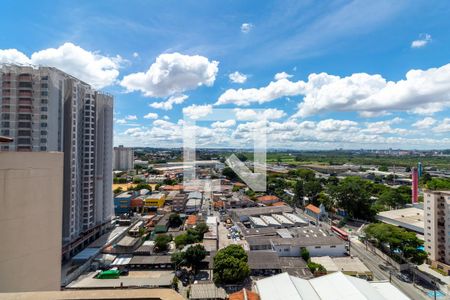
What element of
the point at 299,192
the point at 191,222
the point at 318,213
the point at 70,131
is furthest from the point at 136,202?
the point at 318,213

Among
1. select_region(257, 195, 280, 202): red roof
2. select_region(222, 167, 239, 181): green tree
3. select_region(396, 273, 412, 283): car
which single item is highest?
select_region(222, 167, 239, 181): green tree

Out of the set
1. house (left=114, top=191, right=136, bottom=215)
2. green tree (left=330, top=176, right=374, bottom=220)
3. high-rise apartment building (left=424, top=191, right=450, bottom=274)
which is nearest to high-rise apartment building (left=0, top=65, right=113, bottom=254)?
house (left=114, top=191, right=136, bottom=215)

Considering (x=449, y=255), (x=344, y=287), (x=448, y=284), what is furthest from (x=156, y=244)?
(x=449, y=255)

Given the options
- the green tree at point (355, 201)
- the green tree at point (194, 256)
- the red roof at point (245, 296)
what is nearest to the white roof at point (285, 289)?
the red roof at point (245, 296)

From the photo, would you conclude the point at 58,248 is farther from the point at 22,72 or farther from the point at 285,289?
the point at 22,72

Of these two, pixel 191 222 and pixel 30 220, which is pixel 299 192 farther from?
pixel 30 220

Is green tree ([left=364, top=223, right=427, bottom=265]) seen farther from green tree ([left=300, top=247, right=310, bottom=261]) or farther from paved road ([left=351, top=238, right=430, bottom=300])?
green tree ([left=300, top=247, right=310, bottom=261])

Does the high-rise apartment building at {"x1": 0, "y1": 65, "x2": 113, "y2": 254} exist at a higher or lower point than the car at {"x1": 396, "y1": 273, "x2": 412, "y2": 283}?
higher
